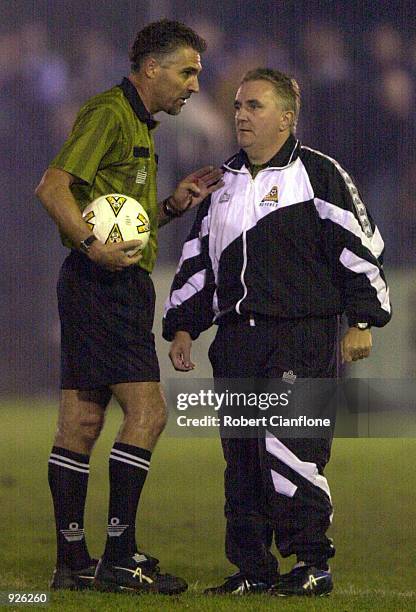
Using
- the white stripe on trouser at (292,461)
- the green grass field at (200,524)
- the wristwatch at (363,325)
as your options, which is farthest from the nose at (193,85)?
the green grass field at (200,524)

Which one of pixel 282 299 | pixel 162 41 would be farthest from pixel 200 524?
pixel 162 41

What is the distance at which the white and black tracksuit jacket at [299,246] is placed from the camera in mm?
4039

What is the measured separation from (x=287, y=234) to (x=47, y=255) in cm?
782

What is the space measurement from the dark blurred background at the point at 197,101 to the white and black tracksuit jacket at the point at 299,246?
276 inches

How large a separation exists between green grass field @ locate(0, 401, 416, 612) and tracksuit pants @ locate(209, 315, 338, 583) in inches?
8.6

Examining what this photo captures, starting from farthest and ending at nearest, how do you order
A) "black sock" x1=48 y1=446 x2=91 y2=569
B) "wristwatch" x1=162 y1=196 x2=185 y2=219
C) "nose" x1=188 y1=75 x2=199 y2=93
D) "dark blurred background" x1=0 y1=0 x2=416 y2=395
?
"dark blurred background" x1=0 y1=0 x2=416 y2=395, "wristwatch" x1=162 y1=196 x2=185 y2=219, "nose" x1=188 y1=75 x2=199 y2=93, "black sock" x1=48 y1=446 x2=91 y2=569

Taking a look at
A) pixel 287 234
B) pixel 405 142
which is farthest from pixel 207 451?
pixel 287 234

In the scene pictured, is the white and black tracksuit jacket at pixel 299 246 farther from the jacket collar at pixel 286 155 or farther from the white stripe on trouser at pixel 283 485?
the white stripe on trouser at pixel 283 485

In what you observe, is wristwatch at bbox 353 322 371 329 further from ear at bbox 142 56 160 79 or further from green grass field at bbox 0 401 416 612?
ear at bbox 142 56 160 79

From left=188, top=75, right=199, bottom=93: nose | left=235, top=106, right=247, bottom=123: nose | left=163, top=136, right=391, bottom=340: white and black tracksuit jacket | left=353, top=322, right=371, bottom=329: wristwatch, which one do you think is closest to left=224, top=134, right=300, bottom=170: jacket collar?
left=163, top=136, right=391, bottom=340: white and black tracksuit jacket

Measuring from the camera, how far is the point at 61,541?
13.1 feet

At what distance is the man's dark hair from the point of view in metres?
4.17

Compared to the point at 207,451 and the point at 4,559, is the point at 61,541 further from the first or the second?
the point at 207,451

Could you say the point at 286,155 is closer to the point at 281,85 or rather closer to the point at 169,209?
the point at 281,85
